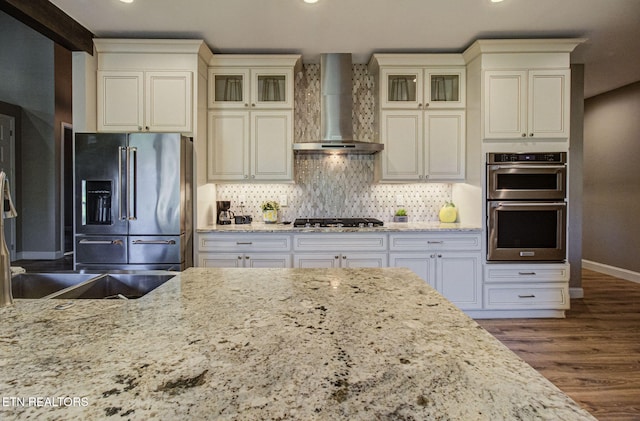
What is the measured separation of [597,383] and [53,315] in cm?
295

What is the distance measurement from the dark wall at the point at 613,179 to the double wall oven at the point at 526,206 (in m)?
2.56

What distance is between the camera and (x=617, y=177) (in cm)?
526

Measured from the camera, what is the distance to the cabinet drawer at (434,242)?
11.3ft

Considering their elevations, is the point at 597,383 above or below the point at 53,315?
below

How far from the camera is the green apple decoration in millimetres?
3902

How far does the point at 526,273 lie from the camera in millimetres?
3459

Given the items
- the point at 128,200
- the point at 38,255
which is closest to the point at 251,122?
the point at 128,200

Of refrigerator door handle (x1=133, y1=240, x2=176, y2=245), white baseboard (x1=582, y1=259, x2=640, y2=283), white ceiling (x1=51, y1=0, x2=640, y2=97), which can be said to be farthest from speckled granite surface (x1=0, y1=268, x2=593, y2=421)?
white baseboard (x1=582, y1=259, x2=640, y2=283)

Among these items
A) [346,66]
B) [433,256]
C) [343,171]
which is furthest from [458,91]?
[433,256]

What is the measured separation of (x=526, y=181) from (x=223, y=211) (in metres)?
3.03

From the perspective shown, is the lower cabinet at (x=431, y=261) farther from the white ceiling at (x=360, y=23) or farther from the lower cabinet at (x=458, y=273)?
the white ceiling at (x=360, y=23)

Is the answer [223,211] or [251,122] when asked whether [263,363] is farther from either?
[223,211]

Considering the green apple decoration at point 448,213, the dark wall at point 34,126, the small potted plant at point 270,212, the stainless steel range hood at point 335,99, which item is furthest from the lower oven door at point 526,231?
the dark wall at point 34,126

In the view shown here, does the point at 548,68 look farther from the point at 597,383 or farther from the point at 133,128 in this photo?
the point at 133,128
